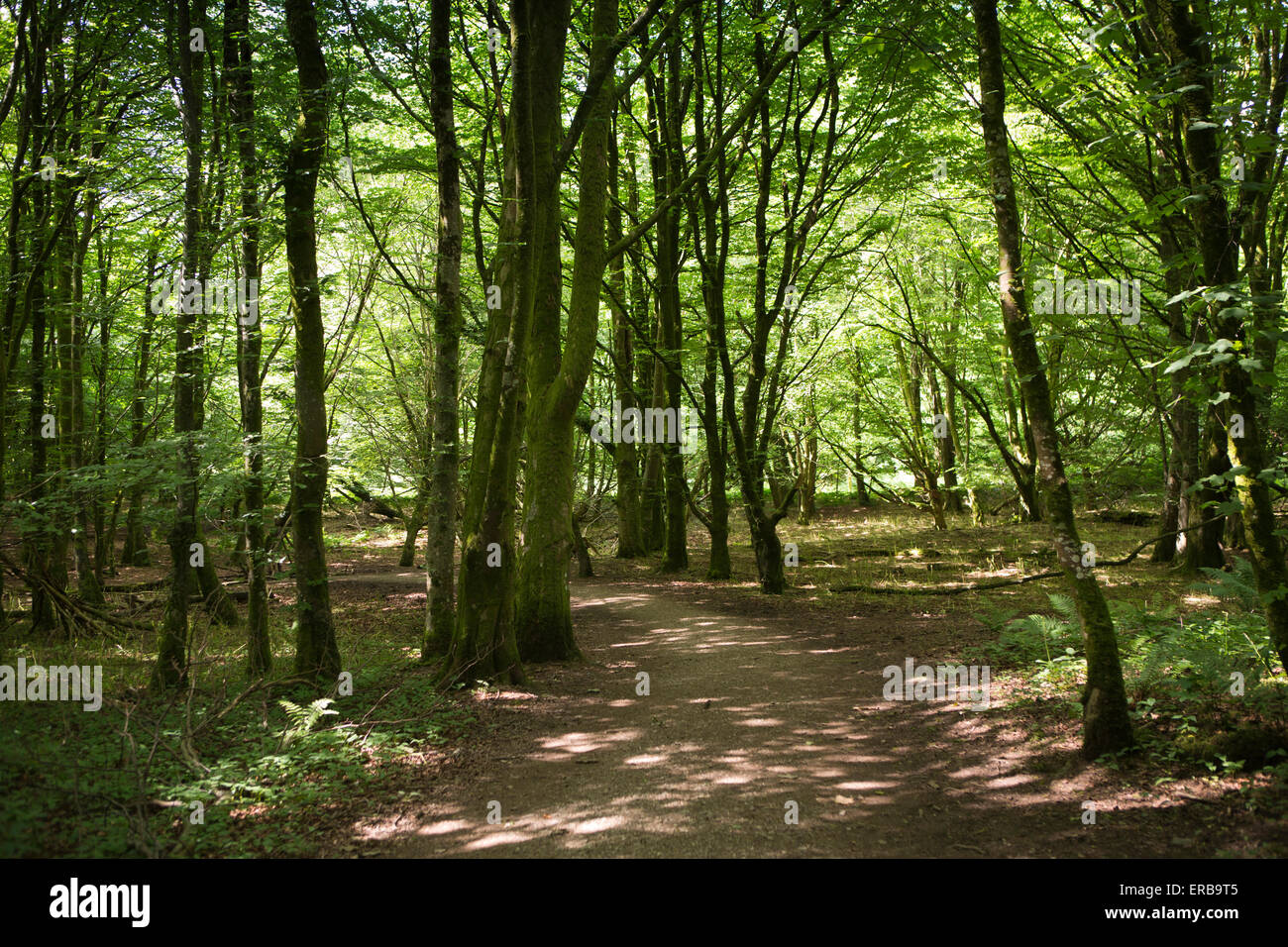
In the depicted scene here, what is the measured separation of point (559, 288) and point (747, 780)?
6112 mm

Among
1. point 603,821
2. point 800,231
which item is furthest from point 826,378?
point 603,821

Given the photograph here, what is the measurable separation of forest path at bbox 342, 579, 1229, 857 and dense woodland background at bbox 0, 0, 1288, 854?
799 millimetres

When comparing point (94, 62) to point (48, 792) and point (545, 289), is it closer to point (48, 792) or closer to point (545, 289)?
point (545, 289)

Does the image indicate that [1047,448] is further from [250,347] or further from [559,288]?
[250,347]

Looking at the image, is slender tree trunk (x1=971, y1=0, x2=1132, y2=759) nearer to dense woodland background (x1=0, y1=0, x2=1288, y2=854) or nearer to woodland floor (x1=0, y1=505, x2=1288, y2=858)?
dense woodland background (x1=0, y1=0, x2=1288, y2=854)

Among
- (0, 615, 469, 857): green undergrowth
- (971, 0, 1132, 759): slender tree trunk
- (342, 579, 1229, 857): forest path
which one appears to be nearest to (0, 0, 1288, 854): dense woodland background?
(971, 0, 1132, 759): slender tree trunk

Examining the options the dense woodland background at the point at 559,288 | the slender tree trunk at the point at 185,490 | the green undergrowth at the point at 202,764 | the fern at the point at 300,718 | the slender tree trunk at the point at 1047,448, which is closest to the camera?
the green undergrowth at the point at 202,764

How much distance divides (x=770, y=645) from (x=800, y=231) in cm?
750

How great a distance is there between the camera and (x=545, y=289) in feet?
28.0

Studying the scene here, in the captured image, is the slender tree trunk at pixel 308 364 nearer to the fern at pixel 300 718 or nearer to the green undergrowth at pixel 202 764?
the green undergrowth at pixel 202 764

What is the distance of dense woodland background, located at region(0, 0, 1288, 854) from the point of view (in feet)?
16.8

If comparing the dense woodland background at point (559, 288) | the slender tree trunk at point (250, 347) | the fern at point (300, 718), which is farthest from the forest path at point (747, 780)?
the slender tree trunk at point (250, 347)

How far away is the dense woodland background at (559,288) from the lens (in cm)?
511

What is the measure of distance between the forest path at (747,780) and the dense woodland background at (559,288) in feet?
2.62
